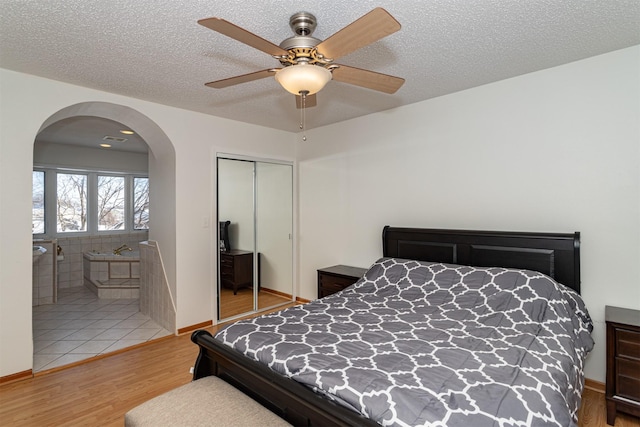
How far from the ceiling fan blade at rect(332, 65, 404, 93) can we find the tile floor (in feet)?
10.4

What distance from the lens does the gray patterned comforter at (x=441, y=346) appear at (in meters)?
1.26

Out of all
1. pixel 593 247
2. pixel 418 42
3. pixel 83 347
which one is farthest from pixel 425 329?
pixel 83 347

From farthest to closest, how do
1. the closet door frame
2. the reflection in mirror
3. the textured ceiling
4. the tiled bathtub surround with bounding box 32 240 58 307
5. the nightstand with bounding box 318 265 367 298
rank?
the tiled bathtub surround with bounding box 32 240 58 307, the reflection in mirror, the closet door frame, the nightstand with bounding box 318 265 367 298, the textured ceiling

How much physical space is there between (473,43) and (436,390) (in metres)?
2.08

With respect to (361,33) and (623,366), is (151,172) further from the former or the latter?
(623,366)

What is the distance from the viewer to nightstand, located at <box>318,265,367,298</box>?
11.6 feet

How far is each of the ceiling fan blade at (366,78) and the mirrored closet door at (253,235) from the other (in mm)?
2379

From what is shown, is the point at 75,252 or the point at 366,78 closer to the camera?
the point at 366,78

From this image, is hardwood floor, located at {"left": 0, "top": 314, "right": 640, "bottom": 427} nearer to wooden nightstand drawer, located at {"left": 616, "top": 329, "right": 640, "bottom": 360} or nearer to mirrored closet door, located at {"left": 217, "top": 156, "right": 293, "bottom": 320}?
wooden nightstand drawer, located at {"left": 616, "top": 329, "right": 640, "bottom": 360}

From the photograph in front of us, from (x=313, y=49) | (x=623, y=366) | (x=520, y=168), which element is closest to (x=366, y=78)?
(x=313, y=49)

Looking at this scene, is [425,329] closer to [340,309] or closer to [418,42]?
[340,309]

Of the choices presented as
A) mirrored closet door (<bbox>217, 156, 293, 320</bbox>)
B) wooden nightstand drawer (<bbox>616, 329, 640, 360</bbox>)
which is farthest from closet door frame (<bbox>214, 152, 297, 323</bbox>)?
wooden nightstand drawer (<bbox>616, 329, 640, 360</bbox>)

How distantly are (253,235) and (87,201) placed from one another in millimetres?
3695

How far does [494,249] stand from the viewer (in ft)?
9.06
